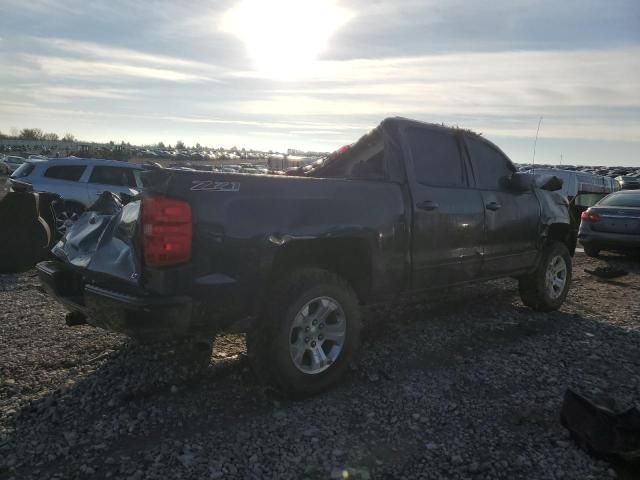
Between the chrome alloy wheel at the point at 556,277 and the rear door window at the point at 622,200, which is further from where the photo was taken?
the rear door window at the point at 622,200

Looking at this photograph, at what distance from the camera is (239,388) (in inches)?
143

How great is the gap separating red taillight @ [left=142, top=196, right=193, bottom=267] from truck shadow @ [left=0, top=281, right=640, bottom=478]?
107 cm

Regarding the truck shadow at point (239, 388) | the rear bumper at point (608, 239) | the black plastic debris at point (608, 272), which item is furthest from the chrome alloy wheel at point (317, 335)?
the rear bumper at point (608, 239)

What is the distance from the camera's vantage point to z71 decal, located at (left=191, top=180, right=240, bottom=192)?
2.99m

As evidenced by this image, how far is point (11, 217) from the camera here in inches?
295

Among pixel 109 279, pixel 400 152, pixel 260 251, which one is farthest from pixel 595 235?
pixel 109 279

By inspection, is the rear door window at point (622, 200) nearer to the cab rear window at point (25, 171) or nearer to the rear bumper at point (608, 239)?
the rear bumper at point (608, 239)

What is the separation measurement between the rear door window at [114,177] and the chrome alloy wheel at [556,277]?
29.3 ft

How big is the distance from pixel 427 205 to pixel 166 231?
7.31ft

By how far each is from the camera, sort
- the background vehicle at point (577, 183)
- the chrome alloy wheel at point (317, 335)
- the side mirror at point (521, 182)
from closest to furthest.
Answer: the chrome alloy wheel at point (317, 335) < the side mirror at point (521, 182) < the background vehicle at point (577, 183)

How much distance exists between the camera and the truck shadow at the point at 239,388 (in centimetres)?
298

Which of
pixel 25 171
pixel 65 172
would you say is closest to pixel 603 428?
pixel 65 172

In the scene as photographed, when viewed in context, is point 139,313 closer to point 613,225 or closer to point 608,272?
point 608,272

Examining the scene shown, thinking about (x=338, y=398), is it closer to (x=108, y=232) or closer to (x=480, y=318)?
(x=108, y=232)
